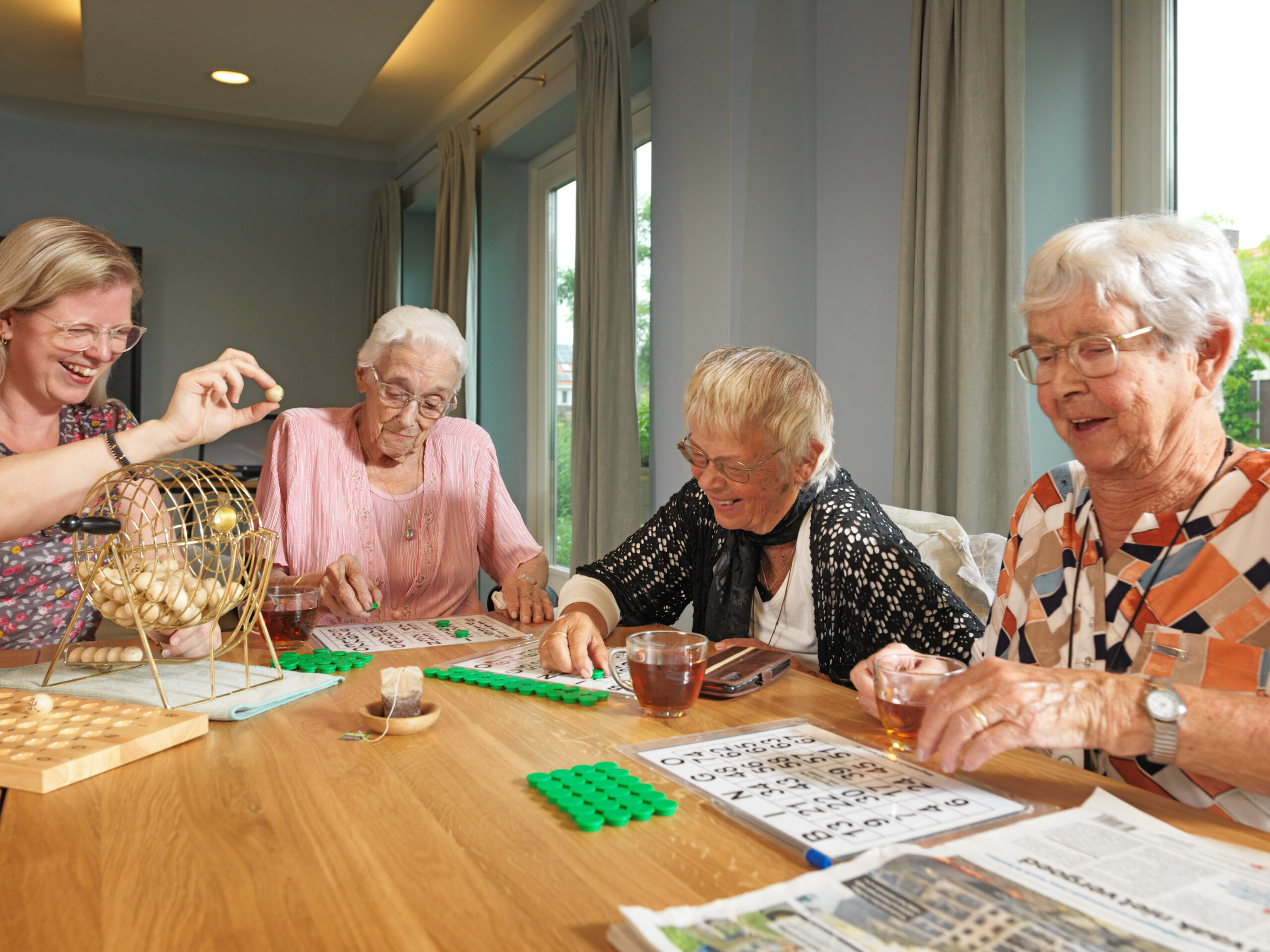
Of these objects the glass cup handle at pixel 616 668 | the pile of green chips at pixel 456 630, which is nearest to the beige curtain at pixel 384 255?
the pile of green chips at pixel 456 630

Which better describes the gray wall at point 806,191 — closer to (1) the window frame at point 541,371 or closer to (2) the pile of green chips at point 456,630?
(2) the pile of green chips at point 456,630

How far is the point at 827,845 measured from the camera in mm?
717

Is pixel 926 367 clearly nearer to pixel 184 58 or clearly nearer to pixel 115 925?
pixel 115 925

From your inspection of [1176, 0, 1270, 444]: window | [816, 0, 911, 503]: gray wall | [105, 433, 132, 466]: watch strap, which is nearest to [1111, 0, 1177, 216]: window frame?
[1176, 0, 1270, 444]: window

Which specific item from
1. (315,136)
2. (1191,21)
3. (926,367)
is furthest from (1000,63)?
(315,136)

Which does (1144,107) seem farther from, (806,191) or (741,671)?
(741,671)

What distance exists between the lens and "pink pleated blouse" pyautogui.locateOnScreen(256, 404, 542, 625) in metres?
2.15

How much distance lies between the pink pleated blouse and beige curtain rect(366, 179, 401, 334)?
3251 mm

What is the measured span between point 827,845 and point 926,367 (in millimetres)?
1828

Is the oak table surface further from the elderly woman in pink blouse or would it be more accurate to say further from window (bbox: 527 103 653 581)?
window (bbox: 527 103 653 581)

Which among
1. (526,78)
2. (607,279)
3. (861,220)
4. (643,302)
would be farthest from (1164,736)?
(526,78)

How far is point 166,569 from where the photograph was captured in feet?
3.72

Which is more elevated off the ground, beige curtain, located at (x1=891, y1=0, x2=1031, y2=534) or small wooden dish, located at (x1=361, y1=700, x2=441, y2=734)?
beige curtain, located at (x1=891, y1=0, x2=1031, y2=534)

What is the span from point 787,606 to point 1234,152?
1492 millimetres
